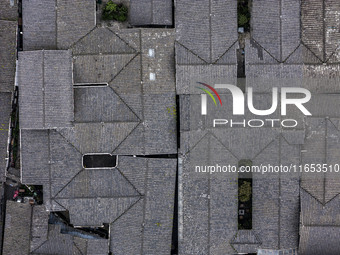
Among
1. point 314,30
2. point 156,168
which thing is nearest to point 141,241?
point 156,168

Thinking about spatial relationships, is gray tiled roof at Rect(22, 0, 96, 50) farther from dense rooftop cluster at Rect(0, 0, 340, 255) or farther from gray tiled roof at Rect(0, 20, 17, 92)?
gray tiled roof at Rect(0, 20, 17, 92)

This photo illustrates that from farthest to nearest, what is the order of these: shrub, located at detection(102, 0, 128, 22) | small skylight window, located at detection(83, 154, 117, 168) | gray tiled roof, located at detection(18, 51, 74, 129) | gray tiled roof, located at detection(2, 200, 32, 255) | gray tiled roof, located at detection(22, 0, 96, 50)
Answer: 1. small skylight window, located at detection(83, 154, 117, 168)
2. shrub, located at detection(102, 0, 128, 22)
3. gray tiled roof, located at detection(2, 200, 32, 255)
4. gray tiled roof, located at detection(22, 0, 96, 50)
5. gray tiled roof, located at detection(18, 51, 74, 129)

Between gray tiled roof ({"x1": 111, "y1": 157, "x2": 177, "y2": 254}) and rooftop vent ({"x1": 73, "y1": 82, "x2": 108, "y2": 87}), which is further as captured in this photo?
gray tiled roof ({"x1": 111, "y1": 157, "x2": 177, "y2": 254})

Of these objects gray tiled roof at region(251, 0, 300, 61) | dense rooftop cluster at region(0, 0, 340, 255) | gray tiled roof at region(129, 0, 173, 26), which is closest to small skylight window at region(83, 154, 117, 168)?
dense rooftop cluster at region(0, 0, 340, 255)

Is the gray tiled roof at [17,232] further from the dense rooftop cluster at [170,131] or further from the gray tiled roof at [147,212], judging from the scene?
A: the gray tiled roof at [147,212]

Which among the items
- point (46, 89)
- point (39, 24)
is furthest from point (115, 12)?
point (46, 89)

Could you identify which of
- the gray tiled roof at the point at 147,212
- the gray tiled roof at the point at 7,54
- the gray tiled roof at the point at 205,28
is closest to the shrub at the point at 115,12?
the gray tiled roof at the point at 205,28
